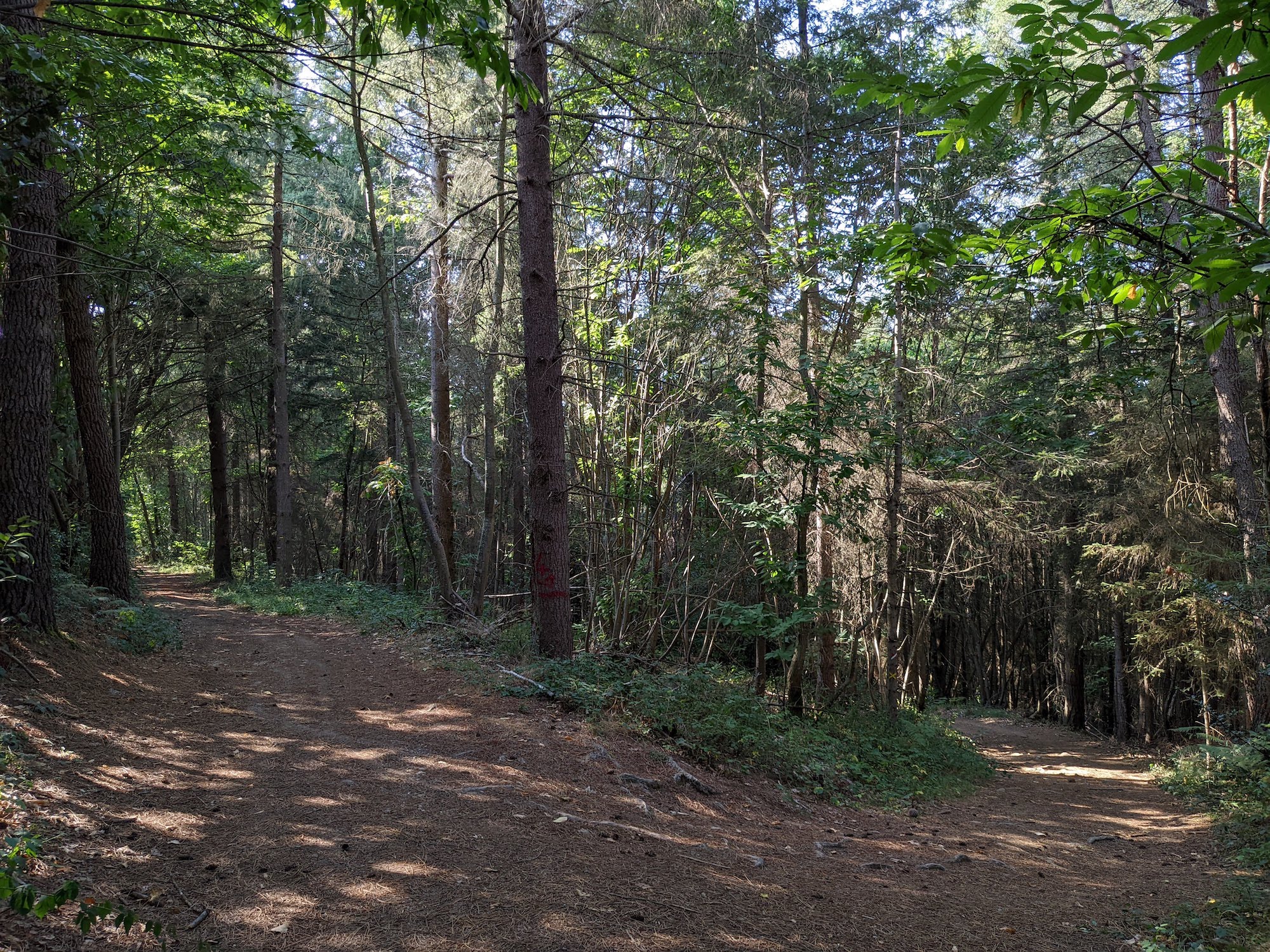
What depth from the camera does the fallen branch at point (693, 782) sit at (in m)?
6.12

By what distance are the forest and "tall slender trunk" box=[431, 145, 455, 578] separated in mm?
98

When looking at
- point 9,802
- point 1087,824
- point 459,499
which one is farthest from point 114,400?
point 459,499

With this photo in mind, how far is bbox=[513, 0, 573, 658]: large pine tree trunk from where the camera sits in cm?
738

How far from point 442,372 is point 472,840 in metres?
10.4

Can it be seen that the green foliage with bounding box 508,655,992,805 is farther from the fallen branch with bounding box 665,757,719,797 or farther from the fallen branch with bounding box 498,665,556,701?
the fallen branch with bounding box 665,757,719,797

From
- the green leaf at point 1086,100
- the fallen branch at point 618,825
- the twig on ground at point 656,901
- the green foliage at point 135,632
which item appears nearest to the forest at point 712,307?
the green leaf at point 1086,100

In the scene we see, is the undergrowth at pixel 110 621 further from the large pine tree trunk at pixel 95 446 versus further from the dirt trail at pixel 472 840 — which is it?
the large pine tree trunk at pixel 95 446

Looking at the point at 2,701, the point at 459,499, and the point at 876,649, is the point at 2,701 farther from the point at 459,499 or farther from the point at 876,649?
the point at 459,499

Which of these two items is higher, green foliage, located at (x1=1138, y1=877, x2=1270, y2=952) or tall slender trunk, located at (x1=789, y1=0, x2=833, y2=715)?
tall slender trunk, located at (x1=789, y1=0, x2=833, y2=715)

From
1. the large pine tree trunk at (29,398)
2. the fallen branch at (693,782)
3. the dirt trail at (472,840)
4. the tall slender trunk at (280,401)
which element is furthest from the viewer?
the tall slender trunk at (280,401)

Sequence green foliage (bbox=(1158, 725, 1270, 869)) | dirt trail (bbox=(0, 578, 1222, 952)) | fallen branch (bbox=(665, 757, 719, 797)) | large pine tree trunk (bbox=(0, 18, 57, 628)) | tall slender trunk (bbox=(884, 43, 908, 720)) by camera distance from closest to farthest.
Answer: dirt trail (bbox=(0, 578, 1222, 952))
fallen branch (bbox=(665, 757, 719, 797))
large pine tree trunk (bbox=(0, 18, 57, 628))
green foliage (bbox=(1158, 725, 1270, 869))
tall slender trunk (bbox=(884, 43, 908, 720))

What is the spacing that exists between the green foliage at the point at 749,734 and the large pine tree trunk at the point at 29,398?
430cm

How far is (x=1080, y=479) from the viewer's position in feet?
57.9

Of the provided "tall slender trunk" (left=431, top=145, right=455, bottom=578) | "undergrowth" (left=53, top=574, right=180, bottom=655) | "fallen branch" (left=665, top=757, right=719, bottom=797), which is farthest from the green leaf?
Result: "tall slender trunk" (left=431, top=145, right=455, bottom=578)
